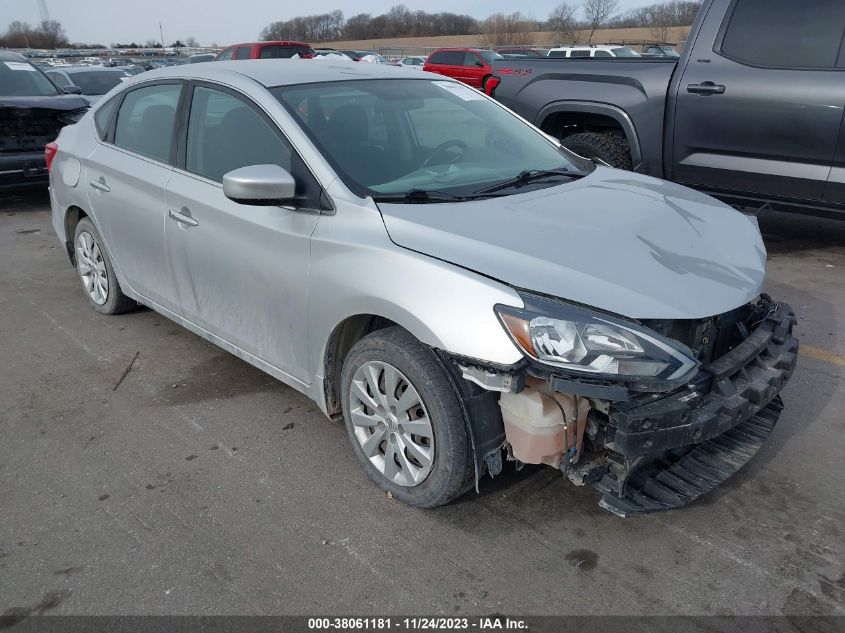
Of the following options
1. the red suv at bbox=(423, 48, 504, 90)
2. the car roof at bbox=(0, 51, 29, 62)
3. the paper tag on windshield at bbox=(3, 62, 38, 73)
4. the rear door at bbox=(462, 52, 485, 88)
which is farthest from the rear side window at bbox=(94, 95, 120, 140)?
→ the red suv at bbox=(423, 48, 504, 90)

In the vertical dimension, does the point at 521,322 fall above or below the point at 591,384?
above

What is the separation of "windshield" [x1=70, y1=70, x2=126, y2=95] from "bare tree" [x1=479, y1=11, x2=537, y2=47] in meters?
48.8

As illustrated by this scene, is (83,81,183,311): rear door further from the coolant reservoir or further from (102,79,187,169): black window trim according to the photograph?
the coolant reservoir

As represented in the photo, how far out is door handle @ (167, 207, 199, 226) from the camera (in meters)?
3.62

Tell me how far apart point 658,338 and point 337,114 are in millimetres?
1863

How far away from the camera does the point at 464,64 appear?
21.3 metres

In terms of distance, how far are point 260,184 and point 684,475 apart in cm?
201

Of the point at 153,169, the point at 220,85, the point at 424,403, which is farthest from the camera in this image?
the point at 153,169

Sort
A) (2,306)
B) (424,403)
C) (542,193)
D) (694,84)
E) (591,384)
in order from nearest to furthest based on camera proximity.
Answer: (591,384)
(424,403)
(542,193)
(2,306)
(694,84)

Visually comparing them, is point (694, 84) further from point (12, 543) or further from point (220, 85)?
point (12, 543)

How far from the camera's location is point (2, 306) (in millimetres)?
5340

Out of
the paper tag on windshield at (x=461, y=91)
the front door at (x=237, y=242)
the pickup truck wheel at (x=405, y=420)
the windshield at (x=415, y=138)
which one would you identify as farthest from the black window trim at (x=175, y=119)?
the pickup truck wheel at (x=405, y=420)

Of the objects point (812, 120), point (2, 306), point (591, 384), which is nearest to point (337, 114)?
point (591, 384)

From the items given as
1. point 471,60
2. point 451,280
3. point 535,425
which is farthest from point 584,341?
point 471,60
